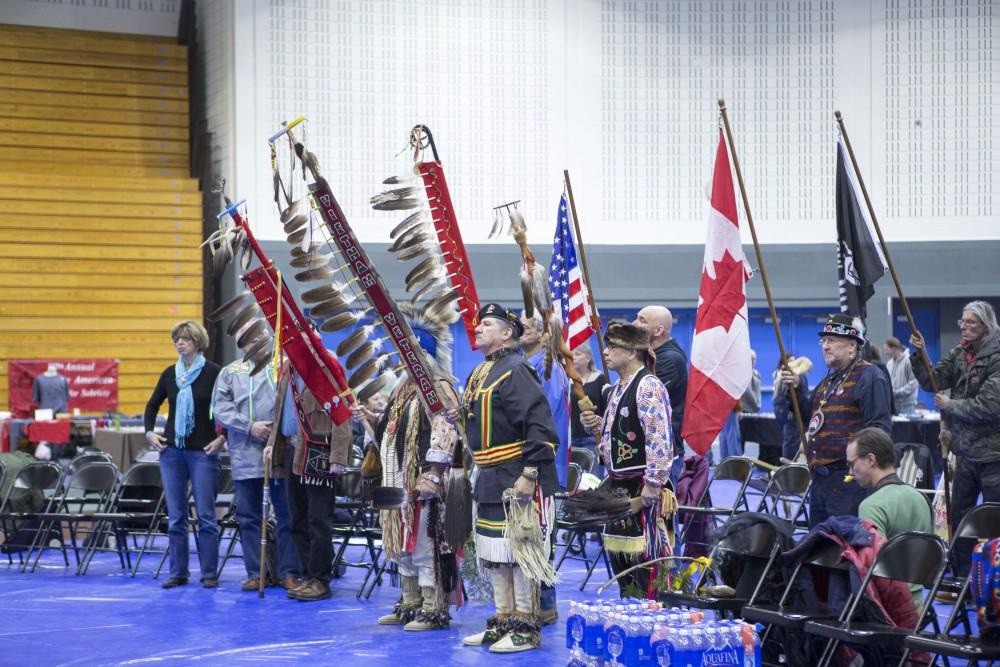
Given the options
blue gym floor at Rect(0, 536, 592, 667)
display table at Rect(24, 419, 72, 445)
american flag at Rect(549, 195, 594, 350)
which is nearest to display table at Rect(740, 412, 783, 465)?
blue gym floor at Rect(0, 536, 592, 667)

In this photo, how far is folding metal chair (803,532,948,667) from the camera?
4105 mm

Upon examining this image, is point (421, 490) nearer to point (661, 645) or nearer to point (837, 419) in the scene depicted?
point (661, 645)

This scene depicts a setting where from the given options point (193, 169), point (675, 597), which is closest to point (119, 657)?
point (675, 597)

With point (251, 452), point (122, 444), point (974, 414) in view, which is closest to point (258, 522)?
point (251, 452)

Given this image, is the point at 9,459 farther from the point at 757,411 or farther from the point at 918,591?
the point at 757,411

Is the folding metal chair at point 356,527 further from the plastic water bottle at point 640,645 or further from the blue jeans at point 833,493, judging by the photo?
the plastic water bottle at point 640,645

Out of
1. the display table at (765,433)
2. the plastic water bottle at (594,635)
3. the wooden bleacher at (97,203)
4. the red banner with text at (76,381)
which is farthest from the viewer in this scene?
the wooden bleacher at (97,203)

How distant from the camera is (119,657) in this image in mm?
5391

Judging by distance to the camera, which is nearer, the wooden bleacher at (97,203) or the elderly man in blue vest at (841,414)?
the elderly man in blue vest at (841,414)

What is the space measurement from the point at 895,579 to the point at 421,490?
2.41 metres

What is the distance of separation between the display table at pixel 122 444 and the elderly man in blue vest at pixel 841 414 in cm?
746

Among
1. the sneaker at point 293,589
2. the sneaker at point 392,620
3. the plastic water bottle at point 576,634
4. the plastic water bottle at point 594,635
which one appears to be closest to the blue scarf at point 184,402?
the sneaker at point 293,589

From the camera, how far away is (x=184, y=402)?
7348mm

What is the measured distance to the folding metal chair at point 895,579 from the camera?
411cm
